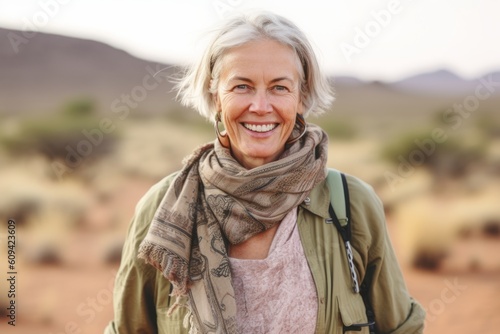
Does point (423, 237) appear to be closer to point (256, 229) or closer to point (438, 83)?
point (256, 229)

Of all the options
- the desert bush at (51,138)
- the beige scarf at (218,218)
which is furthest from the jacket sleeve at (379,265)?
the desert bush at (51,138)

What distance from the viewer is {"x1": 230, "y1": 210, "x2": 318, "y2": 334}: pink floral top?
2.48m

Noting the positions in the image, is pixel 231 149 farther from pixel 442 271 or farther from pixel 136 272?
pixel 442 271

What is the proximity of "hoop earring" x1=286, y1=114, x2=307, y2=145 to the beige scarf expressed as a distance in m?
0.02

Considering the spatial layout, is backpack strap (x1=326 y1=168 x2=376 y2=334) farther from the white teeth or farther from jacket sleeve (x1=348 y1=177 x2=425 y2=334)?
the white teeth

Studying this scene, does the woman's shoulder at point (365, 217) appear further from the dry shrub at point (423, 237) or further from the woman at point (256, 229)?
the dry shrub at point (423, 237)

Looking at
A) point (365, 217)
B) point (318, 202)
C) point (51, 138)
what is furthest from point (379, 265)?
point (51, 138)

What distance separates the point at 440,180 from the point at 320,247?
16.3 m

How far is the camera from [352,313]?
8.29 feet

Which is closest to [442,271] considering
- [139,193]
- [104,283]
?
[104,283]

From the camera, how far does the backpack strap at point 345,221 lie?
254 cm

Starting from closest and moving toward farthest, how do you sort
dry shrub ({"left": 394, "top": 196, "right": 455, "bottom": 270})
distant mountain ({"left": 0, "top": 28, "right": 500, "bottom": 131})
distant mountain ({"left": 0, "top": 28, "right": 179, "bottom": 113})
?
dry shrub ({"left": 394, "top": 196, "right": 455, "bottom": 270}), distant mountain ({"left": 0, "top": 28, "right": 500, "bottom": 131}), distant mountain ({"left": 0, "top": 28, "right": 179, "bottom": 113})

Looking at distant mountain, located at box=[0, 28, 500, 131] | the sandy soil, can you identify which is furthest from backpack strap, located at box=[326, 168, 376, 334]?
distant mountain, located at box=[0, 28, 500, 131]

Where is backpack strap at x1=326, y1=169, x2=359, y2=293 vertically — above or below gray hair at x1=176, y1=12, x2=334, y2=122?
below
